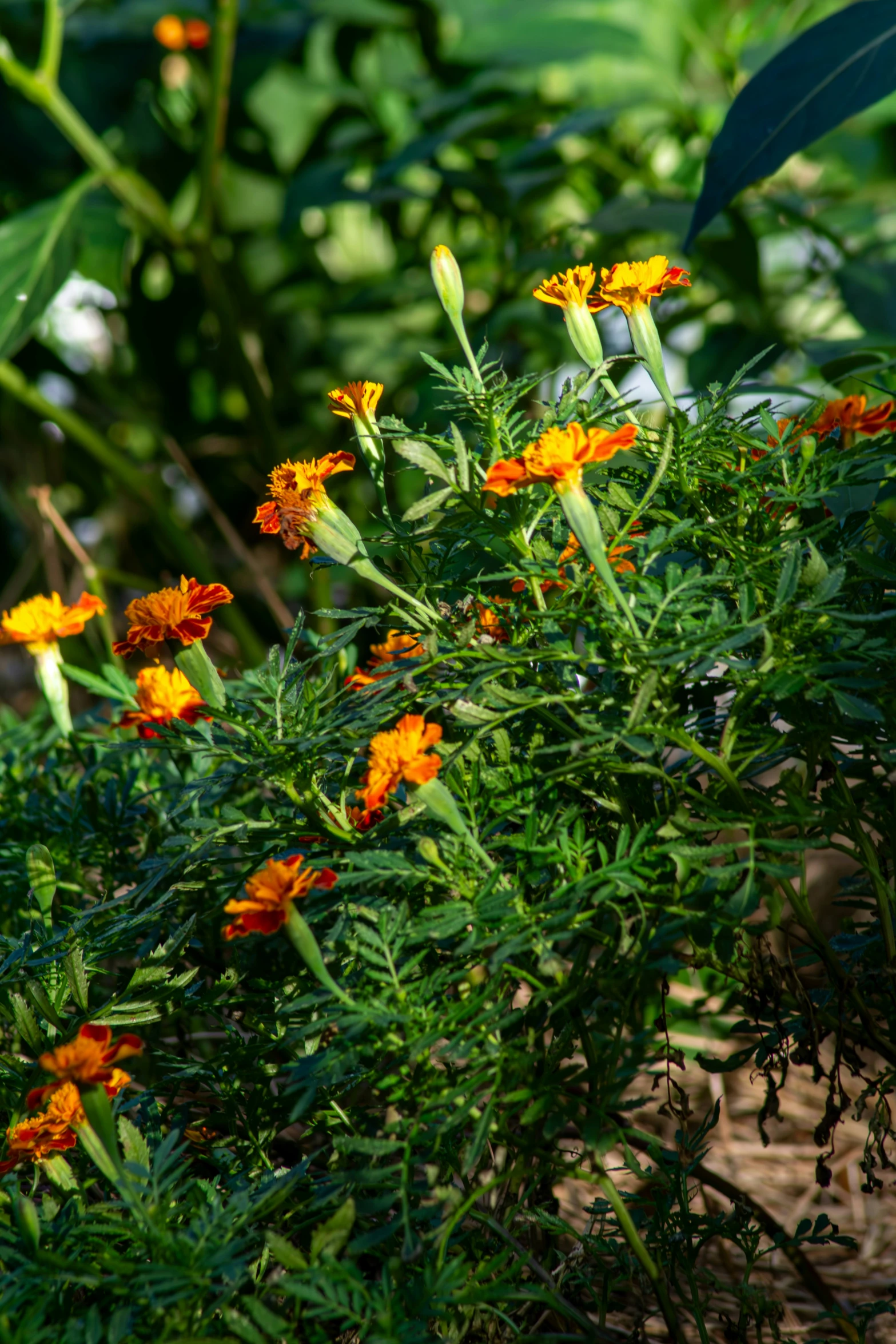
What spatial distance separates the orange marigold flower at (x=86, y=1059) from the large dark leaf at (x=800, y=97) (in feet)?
2.03

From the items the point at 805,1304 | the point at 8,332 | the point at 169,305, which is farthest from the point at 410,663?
the point at 169,305

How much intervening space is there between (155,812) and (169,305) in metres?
1.22

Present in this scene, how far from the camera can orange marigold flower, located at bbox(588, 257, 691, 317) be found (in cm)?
46

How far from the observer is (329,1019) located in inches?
15.1

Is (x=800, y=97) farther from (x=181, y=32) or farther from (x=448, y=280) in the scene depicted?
(x=181, y=32)

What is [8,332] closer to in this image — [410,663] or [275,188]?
[410,663]

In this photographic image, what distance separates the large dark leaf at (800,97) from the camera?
707 mm

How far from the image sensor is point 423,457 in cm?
40

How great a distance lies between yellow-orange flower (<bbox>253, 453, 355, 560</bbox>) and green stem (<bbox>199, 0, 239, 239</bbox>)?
39.6 inches

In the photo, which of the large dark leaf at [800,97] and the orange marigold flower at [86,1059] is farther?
the large dark leaf at [800,97]

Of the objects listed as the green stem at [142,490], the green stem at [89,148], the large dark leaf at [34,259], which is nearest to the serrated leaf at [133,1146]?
the large dark leaf at [34,259]

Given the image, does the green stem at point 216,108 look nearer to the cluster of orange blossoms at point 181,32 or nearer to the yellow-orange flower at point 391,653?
the cluster of orange blossoms at point 181,32

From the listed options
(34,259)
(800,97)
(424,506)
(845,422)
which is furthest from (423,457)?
(34,259)

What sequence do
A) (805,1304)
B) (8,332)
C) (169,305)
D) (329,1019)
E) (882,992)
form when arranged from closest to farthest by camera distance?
(329,1019) < (882,992) < (805,1304) < (8,332) < (169,305)
